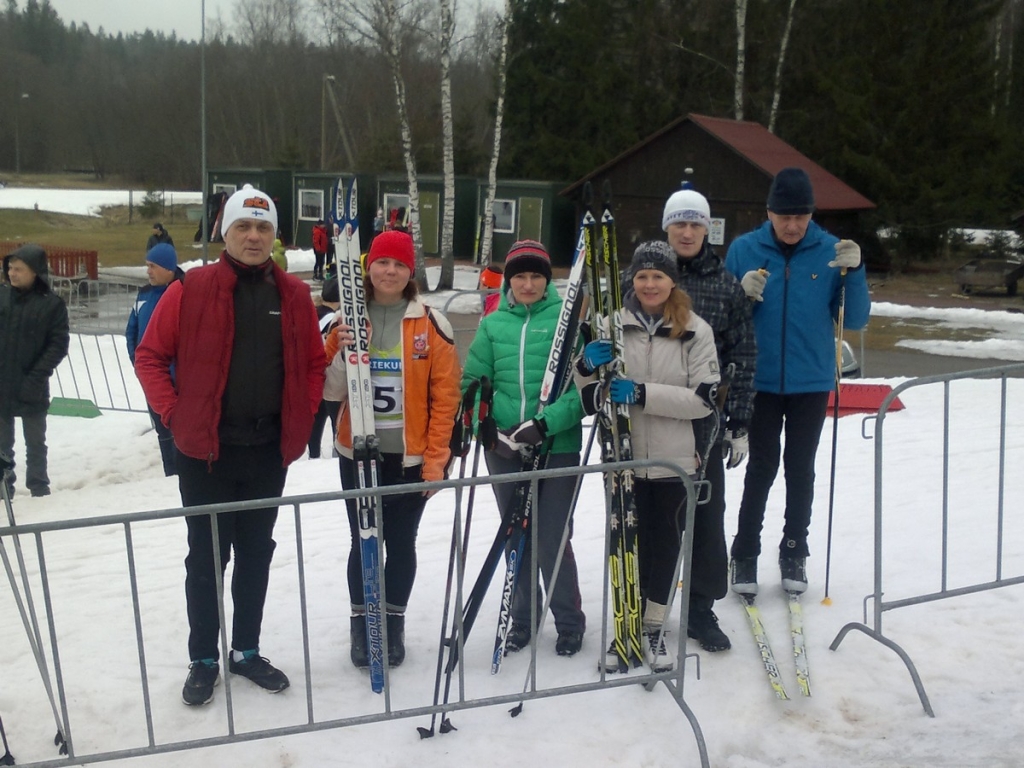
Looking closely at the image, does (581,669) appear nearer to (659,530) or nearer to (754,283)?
(659,530)

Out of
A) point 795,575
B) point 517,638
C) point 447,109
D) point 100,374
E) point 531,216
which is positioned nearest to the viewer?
point 517,638

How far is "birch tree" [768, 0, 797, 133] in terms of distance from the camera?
25.0m

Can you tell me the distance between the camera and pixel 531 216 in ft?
90.3

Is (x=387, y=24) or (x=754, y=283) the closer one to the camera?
(x=754, y=283)

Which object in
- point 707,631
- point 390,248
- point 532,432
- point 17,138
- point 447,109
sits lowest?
point 707,631

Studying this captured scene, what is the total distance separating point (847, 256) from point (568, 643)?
2.05 meters

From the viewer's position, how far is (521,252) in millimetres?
3844

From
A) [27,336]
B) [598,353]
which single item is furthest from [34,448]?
[598,353]

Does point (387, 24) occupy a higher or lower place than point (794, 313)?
higher

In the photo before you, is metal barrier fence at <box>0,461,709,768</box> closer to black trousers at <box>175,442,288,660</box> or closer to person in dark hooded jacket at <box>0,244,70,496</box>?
black trousers at <box>175,442,288,660</box>

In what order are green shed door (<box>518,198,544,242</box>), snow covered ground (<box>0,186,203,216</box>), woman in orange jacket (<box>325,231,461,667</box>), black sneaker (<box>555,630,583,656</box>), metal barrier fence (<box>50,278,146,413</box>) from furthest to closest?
1. snow covered ground (<box>0,186,203,216</box>)
2. green shed door (<box>518,198,544,242</box>)
3. metal barrier fence (<box>50,278,146,413</box>)
4. black sneaker (<box>555,630,583,656</box>)
5. woman in orange jacket (<box>325,231,461,667</box>)

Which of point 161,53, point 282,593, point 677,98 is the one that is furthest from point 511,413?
point 161,53

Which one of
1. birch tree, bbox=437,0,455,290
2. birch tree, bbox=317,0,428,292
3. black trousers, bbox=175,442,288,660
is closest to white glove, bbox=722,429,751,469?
black trousers, bbox=175,442,288,660

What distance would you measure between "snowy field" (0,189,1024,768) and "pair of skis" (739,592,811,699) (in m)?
0.04
